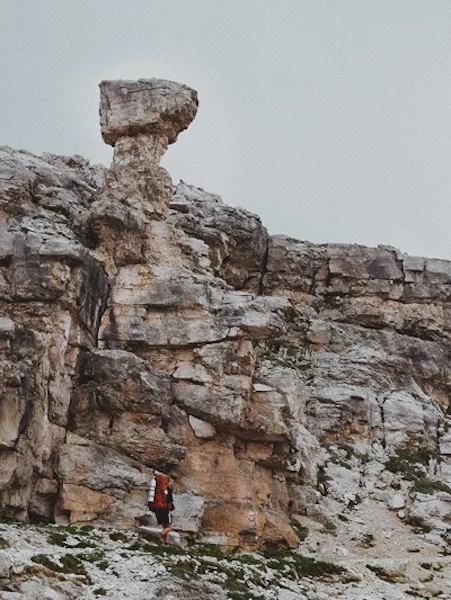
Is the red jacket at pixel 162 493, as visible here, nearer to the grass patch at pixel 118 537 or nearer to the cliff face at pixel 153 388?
the cliff face at pixel 153 388

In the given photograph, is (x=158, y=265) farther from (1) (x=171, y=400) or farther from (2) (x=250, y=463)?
(2) (x=250, y=463)

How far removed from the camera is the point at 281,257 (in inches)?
2229

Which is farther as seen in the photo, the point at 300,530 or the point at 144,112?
the point at 144,112

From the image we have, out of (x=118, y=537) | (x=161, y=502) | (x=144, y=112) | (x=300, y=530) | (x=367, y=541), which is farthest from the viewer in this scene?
(x=144, y=112)

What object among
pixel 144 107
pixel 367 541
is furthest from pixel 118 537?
pixel 144 107

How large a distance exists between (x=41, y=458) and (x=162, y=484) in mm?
4621

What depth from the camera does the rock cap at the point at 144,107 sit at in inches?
1528

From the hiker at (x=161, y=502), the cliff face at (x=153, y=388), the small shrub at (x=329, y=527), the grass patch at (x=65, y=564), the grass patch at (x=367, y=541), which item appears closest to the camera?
the grass patch at (x=65, y=564)

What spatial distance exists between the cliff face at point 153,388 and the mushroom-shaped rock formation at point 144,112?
3.4 inches

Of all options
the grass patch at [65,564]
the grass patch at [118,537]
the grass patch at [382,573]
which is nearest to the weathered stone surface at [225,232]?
the grass patch at [382,573]

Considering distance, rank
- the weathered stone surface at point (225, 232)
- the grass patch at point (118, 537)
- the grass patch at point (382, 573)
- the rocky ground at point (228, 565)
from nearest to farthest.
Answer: the rocky ground at point (228, 565) < the grass patch at point (118, 537) < the grass patch at point (382, 573) < the weathered stone surface at point (225, 232)

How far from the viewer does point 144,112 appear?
3888cm

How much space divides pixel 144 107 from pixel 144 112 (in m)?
0.28

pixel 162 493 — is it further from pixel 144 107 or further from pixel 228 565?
pixel 144 107
